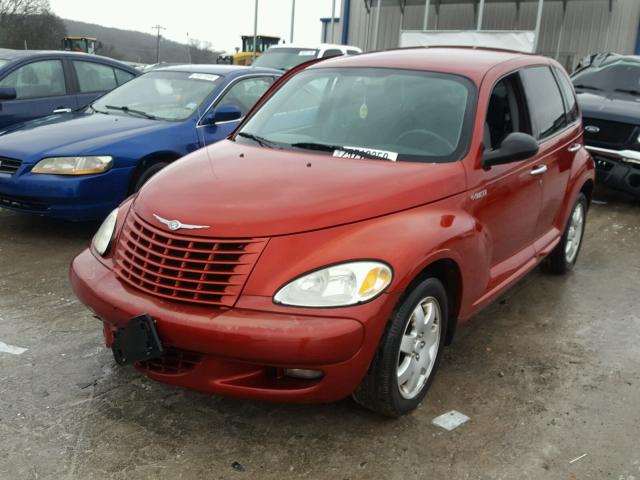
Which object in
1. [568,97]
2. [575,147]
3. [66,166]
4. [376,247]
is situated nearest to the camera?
[376,247]

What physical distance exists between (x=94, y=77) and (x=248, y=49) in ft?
81.7

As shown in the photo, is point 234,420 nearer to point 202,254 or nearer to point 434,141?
point 202,254

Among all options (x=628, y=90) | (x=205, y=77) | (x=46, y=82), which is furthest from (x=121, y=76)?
(x=628, y=90)

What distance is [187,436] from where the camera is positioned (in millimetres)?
2887

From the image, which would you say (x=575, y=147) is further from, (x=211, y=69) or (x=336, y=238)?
(x=211, y=69)

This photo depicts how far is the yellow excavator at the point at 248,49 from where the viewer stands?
29294 millimetres

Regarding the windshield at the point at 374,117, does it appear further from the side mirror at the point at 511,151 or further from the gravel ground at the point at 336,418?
the gravel ground at the point at 336,418

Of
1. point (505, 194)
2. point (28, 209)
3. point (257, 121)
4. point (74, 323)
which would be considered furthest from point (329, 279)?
point (28, 209)

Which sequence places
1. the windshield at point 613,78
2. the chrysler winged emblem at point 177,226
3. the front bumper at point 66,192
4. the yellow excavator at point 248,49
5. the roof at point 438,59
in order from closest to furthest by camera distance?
1. the chrysler winged emblem at point 177,226
2. the roof at point 438,59
3. the front bumper at point 66,192
4. the windshield at point 613,78
5. the yellow excavator at point 248,49

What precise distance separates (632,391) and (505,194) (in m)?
1.23

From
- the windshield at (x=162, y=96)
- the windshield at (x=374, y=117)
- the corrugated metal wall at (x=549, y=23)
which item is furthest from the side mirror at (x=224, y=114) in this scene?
the corrugated metal wall at (x=549, y=23)

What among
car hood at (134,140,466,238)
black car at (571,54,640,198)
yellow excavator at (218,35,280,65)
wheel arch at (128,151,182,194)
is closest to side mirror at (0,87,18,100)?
wheel arch at (128,151,182,194)

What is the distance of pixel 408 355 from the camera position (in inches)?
117

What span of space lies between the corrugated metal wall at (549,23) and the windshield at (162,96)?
20953mm
